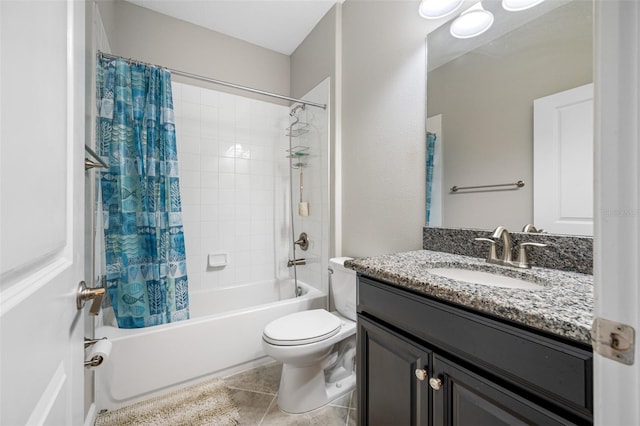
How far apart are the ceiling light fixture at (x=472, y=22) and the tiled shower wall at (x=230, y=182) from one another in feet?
5.65

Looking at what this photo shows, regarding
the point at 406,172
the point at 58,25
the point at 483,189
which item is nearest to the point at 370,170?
the point at 406,172

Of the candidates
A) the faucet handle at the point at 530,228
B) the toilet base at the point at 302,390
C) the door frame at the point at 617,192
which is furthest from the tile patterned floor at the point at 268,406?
the door frame at the point at 617,192

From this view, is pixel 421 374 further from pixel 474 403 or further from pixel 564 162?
pixel 564 162

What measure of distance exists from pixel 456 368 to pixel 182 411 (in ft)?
4.69

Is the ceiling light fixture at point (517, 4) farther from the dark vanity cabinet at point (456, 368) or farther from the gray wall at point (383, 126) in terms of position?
the dark vanity cabinet at point (456, 368)

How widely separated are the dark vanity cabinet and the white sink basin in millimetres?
304

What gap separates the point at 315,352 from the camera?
4.51ft

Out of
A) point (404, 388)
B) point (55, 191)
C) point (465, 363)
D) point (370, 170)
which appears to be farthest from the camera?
point (370, 170)

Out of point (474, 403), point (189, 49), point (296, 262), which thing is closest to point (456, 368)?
point (474, 403)

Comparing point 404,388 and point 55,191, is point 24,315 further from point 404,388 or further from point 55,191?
point 404,388

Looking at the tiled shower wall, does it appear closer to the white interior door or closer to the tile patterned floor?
the tile patterned floor

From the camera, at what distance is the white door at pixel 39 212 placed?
30cm

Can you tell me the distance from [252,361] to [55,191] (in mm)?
1678

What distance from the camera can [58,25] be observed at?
47cm
